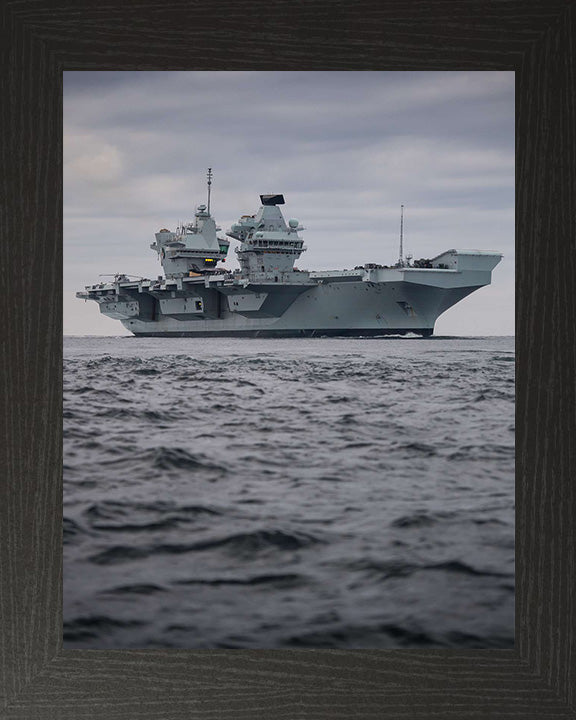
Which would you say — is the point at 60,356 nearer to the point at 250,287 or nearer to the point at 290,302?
the point at 290,302

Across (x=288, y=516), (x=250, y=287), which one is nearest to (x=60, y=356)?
(x=288, y=516)

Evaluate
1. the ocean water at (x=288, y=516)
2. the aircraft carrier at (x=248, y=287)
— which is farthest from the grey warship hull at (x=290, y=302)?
the ocean water at (x=288, y=516)

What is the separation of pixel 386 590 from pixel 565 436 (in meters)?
0.42

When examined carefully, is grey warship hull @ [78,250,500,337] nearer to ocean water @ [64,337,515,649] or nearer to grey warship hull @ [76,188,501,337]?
grey warship hull @ [76,188,501,337]

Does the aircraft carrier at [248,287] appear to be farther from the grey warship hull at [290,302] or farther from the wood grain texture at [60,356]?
the wood grain texture at [60,356]

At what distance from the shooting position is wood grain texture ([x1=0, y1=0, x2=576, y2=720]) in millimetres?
1297


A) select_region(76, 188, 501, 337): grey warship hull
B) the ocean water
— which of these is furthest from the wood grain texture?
select_region(76, 188, 501, 337): grey warship hull

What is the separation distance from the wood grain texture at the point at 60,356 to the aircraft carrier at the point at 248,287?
0.73ft

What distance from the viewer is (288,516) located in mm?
1486

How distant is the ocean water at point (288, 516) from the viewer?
4.46 ft

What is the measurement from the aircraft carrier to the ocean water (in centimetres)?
16

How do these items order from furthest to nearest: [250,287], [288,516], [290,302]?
[250,287] → [290,302] → [288,516]

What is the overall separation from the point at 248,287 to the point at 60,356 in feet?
9.99

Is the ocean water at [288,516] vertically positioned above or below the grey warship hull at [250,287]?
below
